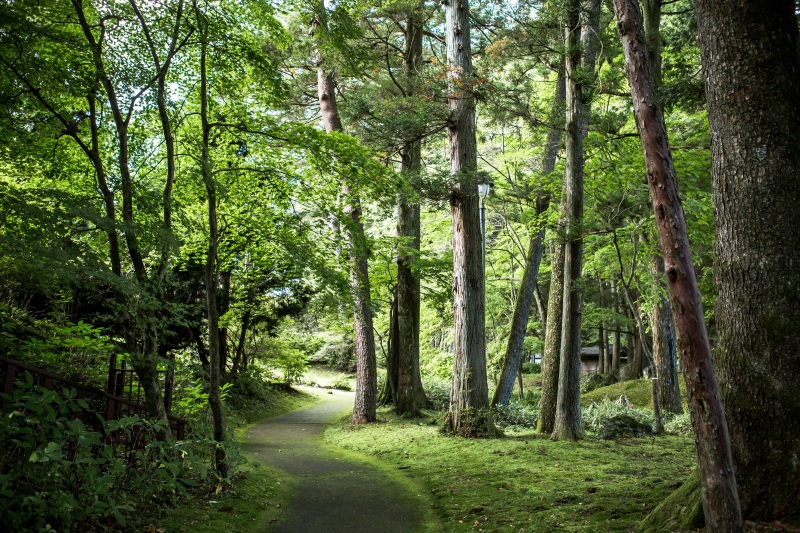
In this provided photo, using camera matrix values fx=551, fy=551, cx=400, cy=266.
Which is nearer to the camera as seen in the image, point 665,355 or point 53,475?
point 53,475

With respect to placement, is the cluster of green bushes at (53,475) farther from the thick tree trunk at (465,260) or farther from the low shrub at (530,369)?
the low shrub at (530,369)

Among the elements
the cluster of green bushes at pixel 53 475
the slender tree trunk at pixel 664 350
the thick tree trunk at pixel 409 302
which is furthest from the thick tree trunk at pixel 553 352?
the cluster of green bushes at pixel 53 475

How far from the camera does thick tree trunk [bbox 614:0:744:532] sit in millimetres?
3287

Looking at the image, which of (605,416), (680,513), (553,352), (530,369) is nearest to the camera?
(680,513)

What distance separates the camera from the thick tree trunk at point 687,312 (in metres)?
3.29

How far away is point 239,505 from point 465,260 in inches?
243

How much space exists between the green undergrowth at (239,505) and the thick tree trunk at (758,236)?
4.25 meters

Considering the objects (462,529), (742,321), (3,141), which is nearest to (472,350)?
(462,529)

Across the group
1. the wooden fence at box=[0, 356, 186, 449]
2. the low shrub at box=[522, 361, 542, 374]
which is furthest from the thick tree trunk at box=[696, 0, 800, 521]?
the low shrub at box=[522, 361, 542, 374]

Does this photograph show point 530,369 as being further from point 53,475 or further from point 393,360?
point 53,475

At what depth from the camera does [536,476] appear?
668 centimetres

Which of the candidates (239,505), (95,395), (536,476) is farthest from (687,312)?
(95,395)

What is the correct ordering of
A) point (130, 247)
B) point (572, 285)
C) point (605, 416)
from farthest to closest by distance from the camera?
point (605, 416), point (572, 285), point (130, 247)

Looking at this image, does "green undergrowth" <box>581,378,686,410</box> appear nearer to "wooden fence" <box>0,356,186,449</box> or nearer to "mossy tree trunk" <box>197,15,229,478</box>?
"mossy tree trunk" <box>197,15,229,478</box>
